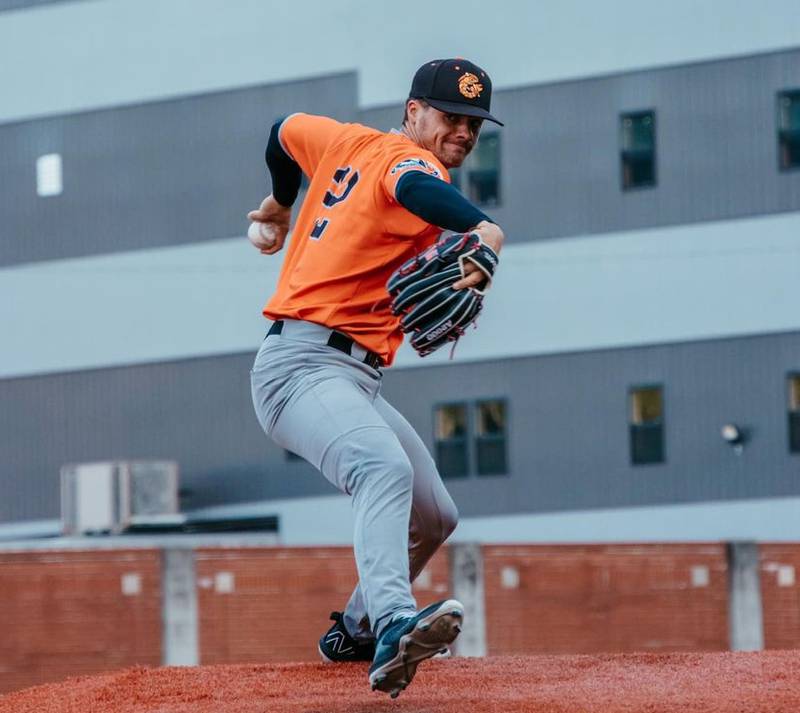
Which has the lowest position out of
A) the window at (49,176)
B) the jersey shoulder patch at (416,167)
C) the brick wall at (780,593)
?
the brick wall at (780,593)

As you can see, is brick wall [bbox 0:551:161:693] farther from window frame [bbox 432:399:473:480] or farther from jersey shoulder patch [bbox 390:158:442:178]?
jersey shoulder patch [bbox 390:158:442:178]

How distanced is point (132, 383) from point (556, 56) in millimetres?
10161

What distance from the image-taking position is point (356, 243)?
5.64m

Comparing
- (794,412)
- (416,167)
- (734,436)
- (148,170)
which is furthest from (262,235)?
(148,170)

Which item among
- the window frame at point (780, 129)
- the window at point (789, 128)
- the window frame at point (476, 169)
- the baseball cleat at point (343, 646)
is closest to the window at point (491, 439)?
the window frame at point (476, 169)

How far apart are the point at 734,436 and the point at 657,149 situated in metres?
5.06

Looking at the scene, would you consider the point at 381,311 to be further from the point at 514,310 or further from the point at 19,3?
the point at 19,3

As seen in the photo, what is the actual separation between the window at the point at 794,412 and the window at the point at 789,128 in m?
3.50

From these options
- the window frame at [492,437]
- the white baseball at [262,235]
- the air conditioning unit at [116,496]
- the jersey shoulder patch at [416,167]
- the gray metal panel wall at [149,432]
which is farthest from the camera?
the gray metal panel wall at [149,432]

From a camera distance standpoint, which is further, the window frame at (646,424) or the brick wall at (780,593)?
the window frame at (646,424)

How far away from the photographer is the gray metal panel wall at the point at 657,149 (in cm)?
2764

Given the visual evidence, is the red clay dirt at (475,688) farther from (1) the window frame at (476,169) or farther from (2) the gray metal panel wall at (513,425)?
(1) the window frame at (476,169)

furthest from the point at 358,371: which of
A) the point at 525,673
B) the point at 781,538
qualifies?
the point at 781,538

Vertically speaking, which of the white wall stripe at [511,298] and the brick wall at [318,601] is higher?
the white wall stripe at [511,298]
